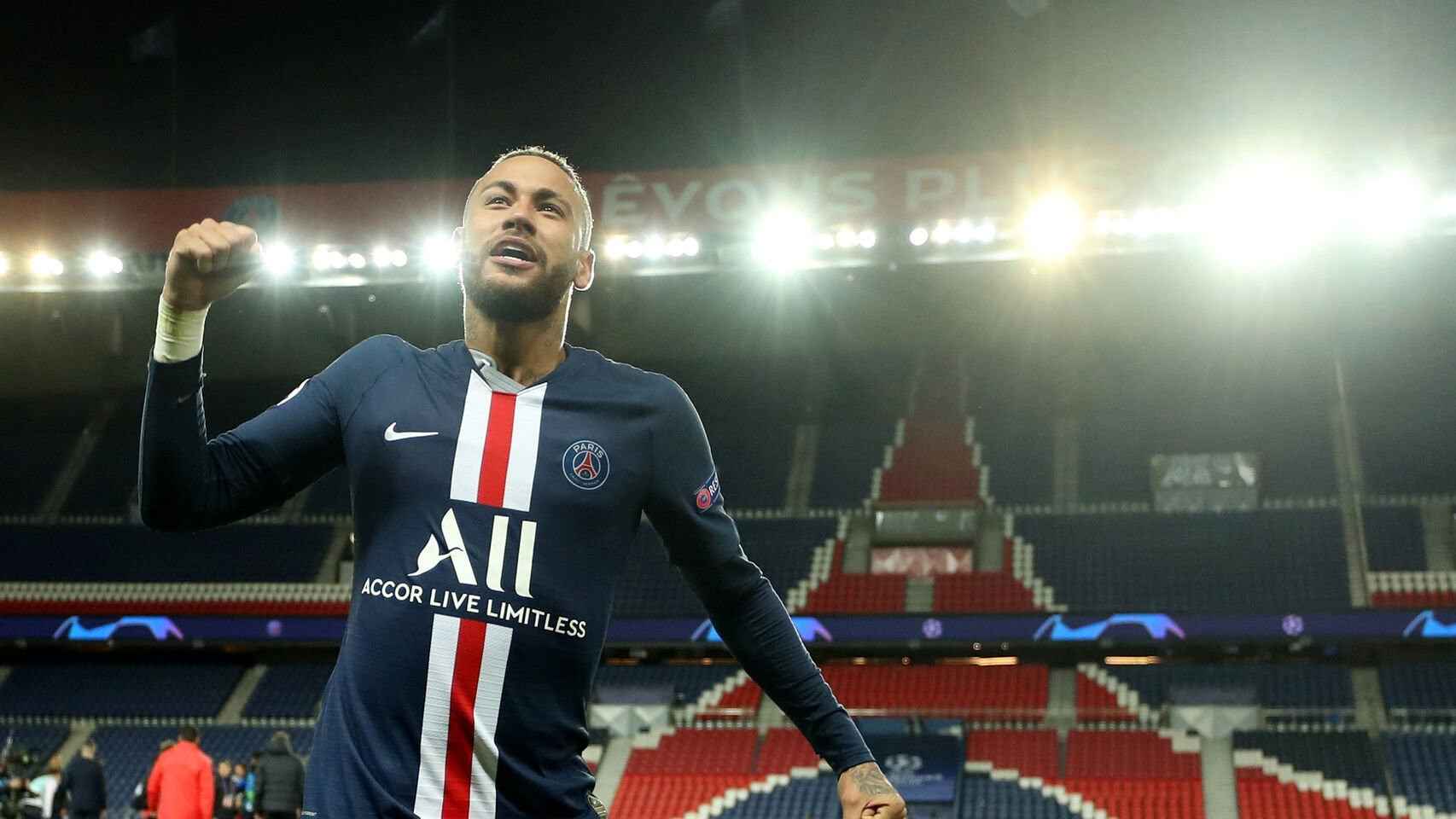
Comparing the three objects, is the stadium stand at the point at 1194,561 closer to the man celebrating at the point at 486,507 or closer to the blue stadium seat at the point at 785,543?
the blue stadium seat at the point at 785,543

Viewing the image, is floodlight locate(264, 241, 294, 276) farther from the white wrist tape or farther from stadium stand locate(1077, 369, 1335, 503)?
the white wrist tape

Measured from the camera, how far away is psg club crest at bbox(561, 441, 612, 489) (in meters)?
2.23

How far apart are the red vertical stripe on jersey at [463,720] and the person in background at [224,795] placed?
49.3ft

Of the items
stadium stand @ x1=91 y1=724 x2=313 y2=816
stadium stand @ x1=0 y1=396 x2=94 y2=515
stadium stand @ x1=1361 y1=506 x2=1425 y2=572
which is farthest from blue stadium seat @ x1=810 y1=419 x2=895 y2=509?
stadium stand @ x1=0 y1=396 x2=94 y2=515

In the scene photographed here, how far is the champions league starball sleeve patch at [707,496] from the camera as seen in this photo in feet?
7.92

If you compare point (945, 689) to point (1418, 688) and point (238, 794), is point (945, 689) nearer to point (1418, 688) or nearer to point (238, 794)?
point (1418, 688)

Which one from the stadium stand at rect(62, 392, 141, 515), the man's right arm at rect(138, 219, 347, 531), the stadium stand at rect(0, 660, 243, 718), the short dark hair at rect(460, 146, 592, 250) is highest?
the stadium stand at rect(62, 392, 141, 515)

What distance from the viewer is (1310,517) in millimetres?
26406

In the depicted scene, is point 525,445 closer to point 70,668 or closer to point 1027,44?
point 1027,44

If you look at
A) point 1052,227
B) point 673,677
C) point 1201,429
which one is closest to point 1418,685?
point 1201,429

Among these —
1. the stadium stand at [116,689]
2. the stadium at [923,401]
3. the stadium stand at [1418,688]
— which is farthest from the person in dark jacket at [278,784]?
the stadium stand at [1418,688]

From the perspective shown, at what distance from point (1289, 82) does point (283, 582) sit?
812 inches

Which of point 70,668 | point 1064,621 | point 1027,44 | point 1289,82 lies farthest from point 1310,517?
point 70,668

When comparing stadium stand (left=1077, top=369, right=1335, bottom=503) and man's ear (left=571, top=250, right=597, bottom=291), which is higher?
stadium stand (left=1077, top=369, right=1335, bottom=503)
